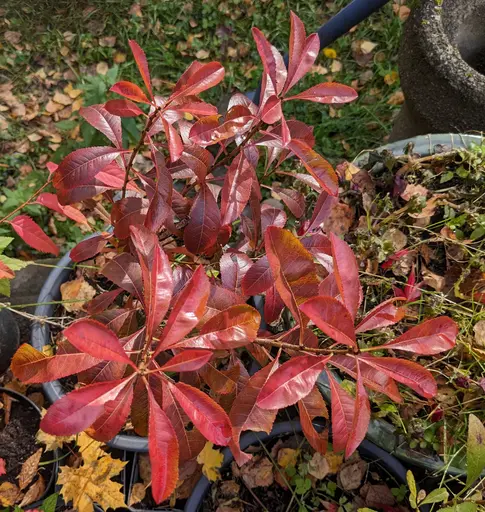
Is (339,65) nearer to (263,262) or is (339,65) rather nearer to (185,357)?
(263,262)

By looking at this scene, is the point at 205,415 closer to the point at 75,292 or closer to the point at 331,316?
the point at 331,316

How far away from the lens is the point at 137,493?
169 centimetres

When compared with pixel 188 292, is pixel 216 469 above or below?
below

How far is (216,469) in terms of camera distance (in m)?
1.51

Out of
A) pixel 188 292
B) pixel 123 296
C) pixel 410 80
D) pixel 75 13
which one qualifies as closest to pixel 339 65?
pixel 410 80

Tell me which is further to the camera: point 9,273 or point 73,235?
point 73,235

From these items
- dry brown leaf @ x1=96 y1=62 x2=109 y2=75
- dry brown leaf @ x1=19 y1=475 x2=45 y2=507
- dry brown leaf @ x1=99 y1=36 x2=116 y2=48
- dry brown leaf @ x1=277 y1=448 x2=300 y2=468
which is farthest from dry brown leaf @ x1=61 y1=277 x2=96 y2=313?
dry brown leaf @ x1=99 y1=36 x2=116 y2=48

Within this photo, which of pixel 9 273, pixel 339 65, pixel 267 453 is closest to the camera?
pixel 9 273

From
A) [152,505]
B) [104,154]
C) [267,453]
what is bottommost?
[152,505]

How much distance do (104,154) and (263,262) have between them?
1.24 feet

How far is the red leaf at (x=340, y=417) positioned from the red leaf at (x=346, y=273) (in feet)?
0.49

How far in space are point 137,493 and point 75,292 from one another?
0.73 metres

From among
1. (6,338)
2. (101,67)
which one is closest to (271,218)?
(6,338)

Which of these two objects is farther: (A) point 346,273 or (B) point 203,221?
(B) point 203,221
